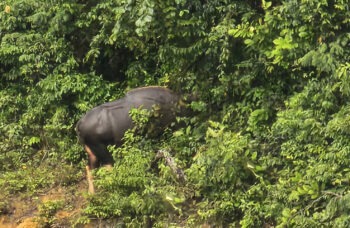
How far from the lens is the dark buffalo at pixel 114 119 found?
9500 millimetres

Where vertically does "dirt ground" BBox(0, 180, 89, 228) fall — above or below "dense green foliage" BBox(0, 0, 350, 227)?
below

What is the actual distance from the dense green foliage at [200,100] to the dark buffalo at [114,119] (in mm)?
233

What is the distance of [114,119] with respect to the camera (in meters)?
9.51

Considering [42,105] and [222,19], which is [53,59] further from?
[222,19]

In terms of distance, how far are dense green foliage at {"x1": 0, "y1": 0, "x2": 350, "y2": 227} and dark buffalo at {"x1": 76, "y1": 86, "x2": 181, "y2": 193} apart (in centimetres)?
23

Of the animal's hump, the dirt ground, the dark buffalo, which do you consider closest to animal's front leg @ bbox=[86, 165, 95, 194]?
the dark buffalo

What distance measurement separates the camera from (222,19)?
905 centimetres

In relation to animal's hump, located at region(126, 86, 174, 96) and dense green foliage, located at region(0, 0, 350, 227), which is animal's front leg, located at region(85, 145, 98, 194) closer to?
dense green foliage, located at region(0, 0, 350, 227)

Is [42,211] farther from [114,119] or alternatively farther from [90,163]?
[114,119]

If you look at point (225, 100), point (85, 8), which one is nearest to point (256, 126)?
point (225, 100)

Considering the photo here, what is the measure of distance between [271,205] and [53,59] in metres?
4.53

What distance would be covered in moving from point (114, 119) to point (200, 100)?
3.54 feet

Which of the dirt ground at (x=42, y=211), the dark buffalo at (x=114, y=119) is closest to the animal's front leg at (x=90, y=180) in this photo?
the dark buffalo at (x=114, y=119)

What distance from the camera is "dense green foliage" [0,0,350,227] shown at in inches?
301
